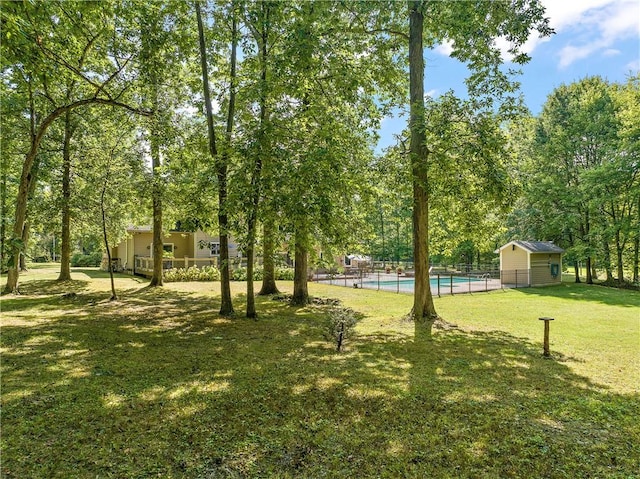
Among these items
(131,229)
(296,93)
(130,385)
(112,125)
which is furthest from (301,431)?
(131,229)

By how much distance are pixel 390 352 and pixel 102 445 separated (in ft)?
15.9

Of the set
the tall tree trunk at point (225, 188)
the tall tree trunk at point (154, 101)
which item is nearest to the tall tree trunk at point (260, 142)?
the tall tree trunk at point (225, 188)

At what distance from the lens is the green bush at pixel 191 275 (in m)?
18.5

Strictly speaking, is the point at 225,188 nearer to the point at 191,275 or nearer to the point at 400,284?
the point at 191,275

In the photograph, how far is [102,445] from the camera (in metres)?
3.18

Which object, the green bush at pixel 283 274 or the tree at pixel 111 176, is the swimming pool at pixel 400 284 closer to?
the green bush at pixel 283 274

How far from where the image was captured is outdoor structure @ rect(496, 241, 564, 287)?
67.6ft

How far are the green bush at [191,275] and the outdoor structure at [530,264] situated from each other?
1706cm

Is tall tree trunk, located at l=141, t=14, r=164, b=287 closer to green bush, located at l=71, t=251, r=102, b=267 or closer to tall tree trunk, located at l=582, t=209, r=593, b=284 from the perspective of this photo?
green bush, located at l=71, t=251, r=102, b=267

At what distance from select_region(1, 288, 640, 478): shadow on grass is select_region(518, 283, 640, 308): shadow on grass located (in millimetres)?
11077

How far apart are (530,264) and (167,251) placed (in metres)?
23.2

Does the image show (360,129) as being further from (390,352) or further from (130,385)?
(130,385)

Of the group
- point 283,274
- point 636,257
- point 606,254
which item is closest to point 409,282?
point 283,274

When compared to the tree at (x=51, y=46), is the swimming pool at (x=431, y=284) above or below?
below
